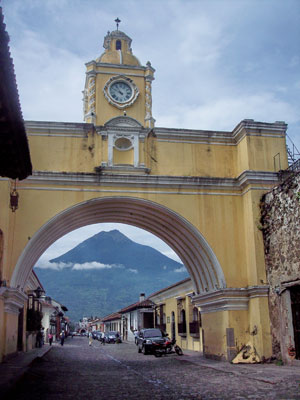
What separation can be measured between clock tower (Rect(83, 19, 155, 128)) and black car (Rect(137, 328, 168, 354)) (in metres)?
8.93

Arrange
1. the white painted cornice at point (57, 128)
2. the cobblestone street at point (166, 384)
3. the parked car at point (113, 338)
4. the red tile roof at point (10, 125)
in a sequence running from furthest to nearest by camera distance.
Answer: the parked car at point (113, 338)
the white painted cornice at point (57, 128)
the cobblestone street at point (166, 384)
the red tile roof at point (10, 125)

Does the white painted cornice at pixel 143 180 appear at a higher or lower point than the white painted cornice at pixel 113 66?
lower

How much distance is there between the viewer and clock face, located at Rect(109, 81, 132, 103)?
1659 centimetres

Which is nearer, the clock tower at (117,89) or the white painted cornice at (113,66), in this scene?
the clock tower at (117,89)

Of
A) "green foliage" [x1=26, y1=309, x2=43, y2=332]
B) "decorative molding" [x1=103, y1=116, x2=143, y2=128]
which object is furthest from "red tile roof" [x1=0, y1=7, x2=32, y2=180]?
"green foliage" [x1=26, y1=309, x2=43, y2=332]

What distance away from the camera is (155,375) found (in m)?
11.5

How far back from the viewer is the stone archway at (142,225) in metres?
14.7

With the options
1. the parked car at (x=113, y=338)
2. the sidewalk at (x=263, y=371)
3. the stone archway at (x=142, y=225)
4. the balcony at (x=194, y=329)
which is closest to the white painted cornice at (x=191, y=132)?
the stone archway at (x=142, y=225)

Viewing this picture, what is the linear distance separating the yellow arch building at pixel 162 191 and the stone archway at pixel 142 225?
1.8 inches

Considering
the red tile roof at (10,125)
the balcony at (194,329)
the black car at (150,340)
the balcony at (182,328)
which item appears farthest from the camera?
the balcony at (182,328)

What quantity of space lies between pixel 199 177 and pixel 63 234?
5178 mm

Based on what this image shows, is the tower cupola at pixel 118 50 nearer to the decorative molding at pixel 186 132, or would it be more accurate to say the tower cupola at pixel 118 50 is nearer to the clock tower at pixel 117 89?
the clock tower at pixel 117 89

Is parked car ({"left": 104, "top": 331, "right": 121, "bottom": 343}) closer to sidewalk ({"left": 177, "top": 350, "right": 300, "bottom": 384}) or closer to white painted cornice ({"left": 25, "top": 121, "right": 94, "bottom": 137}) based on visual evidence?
sidewalk ({"left": 177, "top": 350, "right": 300, "bottom": 384})

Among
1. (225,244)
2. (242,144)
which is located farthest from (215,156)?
(225,244)
